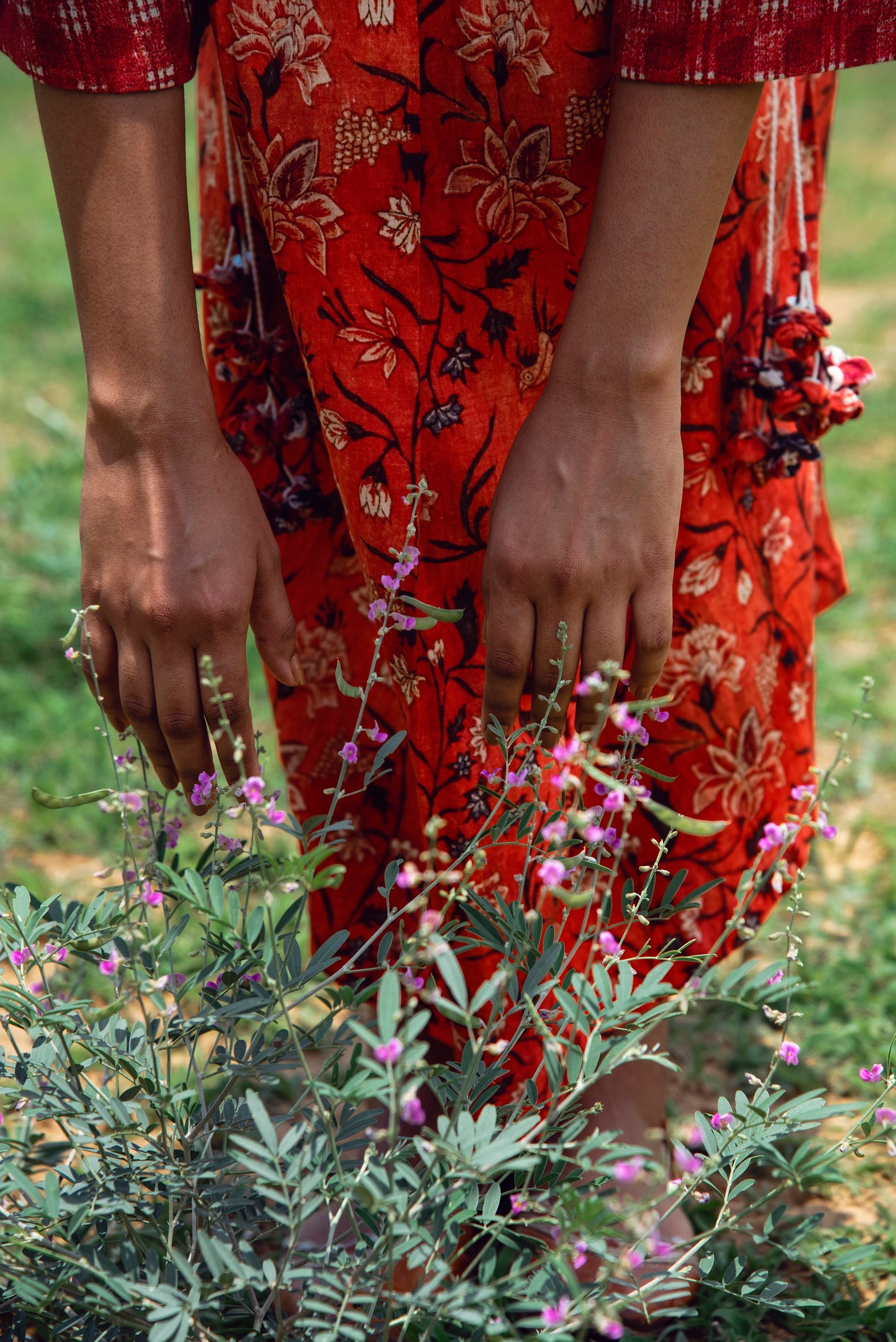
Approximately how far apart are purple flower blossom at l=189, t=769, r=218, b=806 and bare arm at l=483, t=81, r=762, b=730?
0.87 ft

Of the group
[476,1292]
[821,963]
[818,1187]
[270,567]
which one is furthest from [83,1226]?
[821,963]

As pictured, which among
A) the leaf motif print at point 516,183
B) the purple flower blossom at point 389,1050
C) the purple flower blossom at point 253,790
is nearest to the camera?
the purple flower blossom at point 389,1050

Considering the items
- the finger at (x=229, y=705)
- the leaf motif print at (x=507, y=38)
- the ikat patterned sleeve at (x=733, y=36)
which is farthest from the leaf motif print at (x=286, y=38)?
the finger at (x=229, y=705)

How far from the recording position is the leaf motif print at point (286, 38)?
0.90m

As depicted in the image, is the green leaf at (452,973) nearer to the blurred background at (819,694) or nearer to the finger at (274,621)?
the finger at (274,621)

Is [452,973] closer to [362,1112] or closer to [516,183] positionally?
[362,1112]

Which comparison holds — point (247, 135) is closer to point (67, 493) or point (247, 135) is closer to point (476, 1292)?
point (476, 1292)

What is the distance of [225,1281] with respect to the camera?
79 cm

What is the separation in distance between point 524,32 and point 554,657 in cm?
48

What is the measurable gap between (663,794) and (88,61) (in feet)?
2.79

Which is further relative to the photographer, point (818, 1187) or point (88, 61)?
point (818, 1187)

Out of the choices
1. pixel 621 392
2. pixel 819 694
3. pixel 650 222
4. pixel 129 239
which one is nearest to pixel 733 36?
pixel 650 222

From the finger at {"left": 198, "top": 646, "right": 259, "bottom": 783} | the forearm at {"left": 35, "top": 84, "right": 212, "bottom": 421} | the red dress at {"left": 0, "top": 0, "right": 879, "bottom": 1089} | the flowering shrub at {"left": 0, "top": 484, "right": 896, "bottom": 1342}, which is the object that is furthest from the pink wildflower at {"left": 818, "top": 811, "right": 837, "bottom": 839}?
the forearm at {"left": 35, "top": 84, "right": 212, "bottom": 421}

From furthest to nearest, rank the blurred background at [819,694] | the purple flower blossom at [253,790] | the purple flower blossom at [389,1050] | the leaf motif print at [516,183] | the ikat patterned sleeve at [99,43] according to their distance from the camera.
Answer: the blurred background at [819,694] < the leaf motif print at [516,183] < the ikat patterned sleeve at [99,43] < the purple flower blossom at [253,790] < the purple flower blossom at [389,1050]
